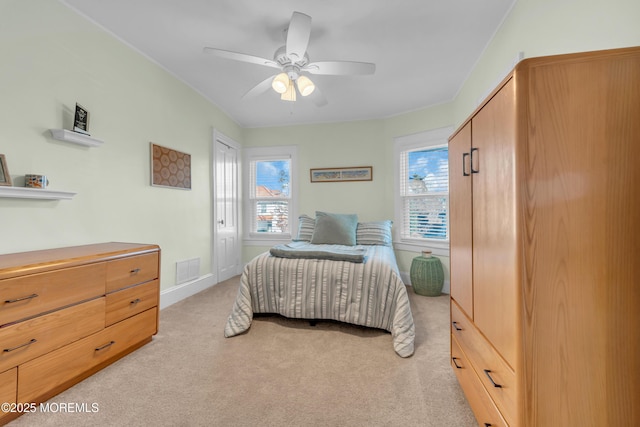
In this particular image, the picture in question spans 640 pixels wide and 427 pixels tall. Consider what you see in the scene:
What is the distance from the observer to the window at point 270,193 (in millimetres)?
4536

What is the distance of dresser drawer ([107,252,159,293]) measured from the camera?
1.78 m

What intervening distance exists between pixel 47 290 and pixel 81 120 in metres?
1.30

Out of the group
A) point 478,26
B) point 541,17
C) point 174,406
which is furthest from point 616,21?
point 174,406

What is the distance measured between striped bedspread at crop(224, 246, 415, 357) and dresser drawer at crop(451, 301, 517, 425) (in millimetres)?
684

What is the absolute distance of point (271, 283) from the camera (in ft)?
8.14

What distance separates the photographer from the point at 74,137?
6.34ft

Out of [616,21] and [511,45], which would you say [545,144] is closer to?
[616,21]

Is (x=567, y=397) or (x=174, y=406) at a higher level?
(x=567, y=397)

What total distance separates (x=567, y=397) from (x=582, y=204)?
23.6 inches

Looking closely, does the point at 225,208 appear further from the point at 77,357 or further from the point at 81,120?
the point at 77,357

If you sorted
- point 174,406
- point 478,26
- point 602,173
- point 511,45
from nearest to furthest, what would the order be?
point 602,173
point 174,406
point 511,45
point 478,26

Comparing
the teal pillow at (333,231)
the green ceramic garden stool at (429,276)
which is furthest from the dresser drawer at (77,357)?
the green ceramic garden stool at (429,276)

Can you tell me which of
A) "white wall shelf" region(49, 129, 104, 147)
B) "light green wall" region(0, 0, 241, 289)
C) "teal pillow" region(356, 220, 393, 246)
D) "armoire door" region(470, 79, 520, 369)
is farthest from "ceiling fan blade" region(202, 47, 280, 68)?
"teal pillow" region(356, 220, 393, 246)

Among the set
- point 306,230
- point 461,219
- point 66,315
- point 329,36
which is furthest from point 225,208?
point 461,219
